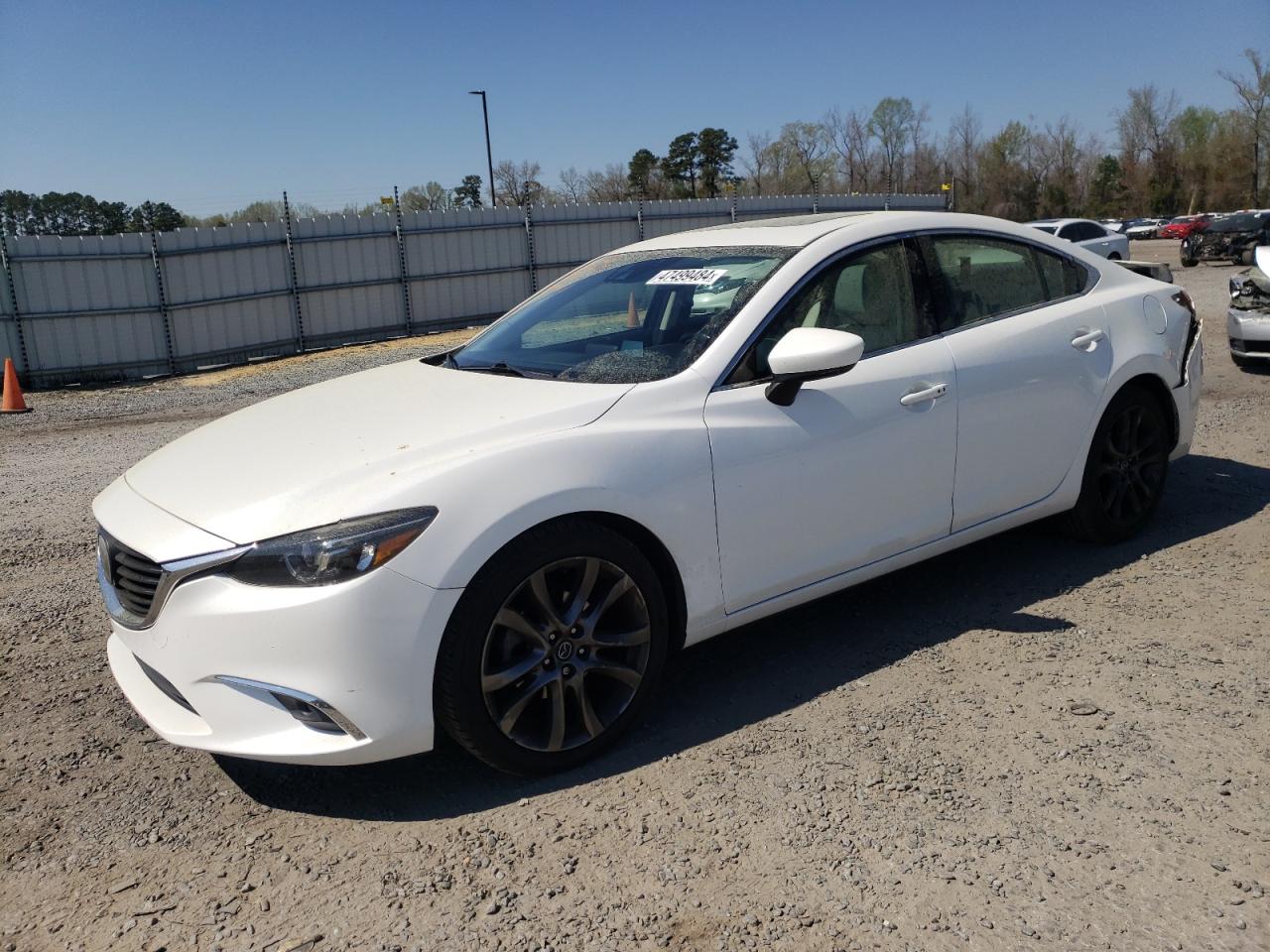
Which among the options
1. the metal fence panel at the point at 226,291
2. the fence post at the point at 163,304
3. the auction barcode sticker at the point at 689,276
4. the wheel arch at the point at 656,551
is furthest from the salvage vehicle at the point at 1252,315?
the fence post at the point at 163,304

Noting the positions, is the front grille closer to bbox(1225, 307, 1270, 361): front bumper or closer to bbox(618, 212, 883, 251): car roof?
bbox(618, 212, 883, 251): car roof

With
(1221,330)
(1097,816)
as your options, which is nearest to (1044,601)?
(1097,816)

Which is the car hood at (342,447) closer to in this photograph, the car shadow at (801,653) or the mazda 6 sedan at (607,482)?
the mazda 6 sedan at (607,482)

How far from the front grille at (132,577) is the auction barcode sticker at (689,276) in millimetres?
2114

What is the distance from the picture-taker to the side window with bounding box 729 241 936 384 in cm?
368

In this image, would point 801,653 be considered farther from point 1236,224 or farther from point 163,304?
point 1236,224

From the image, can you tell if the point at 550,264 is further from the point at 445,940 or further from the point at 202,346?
the point at 445,940

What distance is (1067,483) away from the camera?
15.2 feet

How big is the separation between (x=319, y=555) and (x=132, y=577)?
0.70m

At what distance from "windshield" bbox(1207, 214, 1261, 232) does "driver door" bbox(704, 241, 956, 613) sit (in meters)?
29.5

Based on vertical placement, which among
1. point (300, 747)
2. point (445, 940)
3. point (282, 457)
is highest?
point (282, 457)

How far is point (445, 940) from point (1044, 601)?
294 cm

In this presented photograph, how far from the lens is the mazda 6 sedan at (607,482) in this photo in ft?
9.29

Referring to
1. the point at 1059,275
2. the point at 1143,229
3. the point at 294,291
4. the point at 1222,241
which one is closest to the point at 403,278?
the point at 294,291
